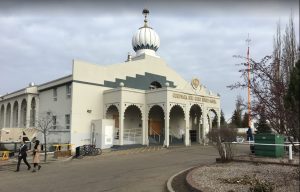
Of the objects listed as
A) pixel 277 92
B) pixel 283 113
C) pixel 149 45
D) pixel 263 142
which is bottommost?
pixel 263 142

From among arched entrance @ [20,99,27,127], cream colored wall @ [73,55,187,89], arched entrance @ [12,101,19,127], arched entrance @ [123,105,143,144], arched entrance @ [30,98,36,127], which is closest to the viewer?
cream colored wall @ [73,55,187,89]

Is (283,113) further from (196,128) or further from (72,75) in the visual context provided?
(196,128)

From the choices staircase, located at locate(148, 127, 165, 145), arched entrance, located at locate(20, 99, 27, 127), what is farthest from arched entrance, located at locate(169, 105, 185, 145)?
arched entrance, located at locate(20, 99, 27, 127)

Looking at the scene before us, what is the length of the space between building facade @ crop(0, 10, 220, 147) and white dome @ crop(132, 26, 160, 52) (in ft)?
0.57

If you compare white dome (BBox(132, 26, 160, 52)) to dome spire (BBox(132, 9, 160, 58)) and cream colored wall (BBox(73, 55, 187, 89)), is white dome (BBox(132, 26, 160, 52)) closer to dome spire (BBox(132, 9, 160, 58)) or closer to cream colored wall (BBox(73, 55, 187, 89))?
dome spire (BBox(132, 9, 160, 58))

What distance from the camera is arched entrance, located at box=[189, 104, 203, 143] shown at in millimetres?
39156

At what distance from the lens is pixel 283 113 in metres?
9.73

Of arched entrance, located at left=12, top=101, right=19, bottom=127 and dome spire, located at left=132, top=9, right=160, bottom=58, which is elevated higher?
dome spire, located at left=132, top=9, right=160, bottom=58

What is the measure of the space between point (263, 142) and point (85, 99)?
17.4 m

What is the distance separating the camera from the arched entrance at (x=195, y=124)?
39156 mm

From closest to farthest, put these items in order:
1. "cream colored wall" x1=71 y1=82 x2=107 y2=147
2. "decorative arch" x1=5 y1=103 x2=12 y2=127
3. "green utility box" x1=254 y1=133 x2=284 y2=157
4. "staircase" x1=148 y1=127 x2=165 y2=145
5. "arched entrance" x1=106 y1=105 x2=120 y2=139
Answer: "green utility box" x1=254 y1=133 x2=284 y2=157 < "cream colored wall" x1=71 y1=82 x2=107 y2=147 < "arched entrance" x1=106 y1=105 x2=120 y2=139 < "staircase" x1=148 y1=127 x2=165 y2=145 < "decorative arch" x1=5 y1=103 x2=12 y2=127

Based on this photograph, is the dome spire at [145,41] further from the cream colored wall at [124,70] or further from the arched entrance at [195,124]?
the arched entrance at [195,124]

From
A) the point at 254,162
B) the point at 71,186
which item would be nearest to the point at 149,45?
the point at 254,162

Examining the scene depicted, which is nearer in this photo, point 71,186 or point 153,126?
point 71,186
